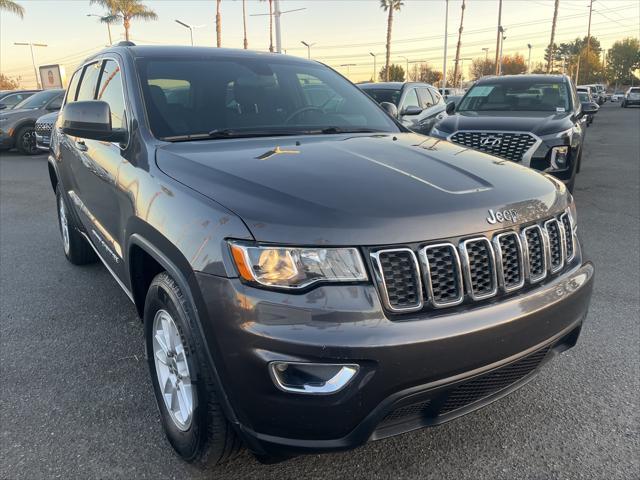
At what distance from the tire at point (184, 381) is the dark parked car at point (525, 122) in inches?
176

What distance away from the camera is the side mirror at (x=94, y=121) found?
2.72m

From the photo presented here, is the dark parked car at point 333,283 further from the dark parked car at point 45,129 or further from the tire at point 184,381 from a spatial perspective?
the dark parked car at point 45,129

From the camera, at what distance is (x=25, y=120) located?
44.8 feet

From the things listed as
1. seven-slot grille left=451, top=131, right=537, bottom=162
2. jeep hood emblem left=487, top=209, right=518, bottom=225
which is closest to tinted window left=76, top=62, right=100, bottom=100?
jeep hood emblem left=487, top=209, right=518, bottom=225

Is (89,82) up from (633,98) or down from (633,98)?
up

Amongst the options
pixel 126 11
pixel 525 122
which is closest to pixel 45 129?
pixel 525 122

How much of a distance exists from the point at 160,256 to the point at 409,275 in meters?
1.01

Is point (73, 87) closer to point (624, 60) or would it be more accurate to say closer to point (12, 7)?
point (12, 7)

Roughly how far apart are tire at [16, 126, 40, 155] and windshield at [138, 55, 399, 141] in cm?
1261

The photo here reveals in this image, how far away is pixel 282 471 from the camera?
87.8 inches

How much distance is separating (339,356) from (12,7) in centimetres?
3078

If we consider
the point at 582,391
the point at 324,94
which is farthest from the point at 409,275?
the point at 324,94

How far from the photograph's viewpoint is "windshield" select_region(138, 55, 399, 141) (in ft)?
9.29

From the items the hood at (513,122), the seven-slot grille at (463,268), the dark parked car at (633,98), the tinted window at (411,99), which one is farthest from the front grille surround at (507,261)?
the dark parked car at (633,98)
